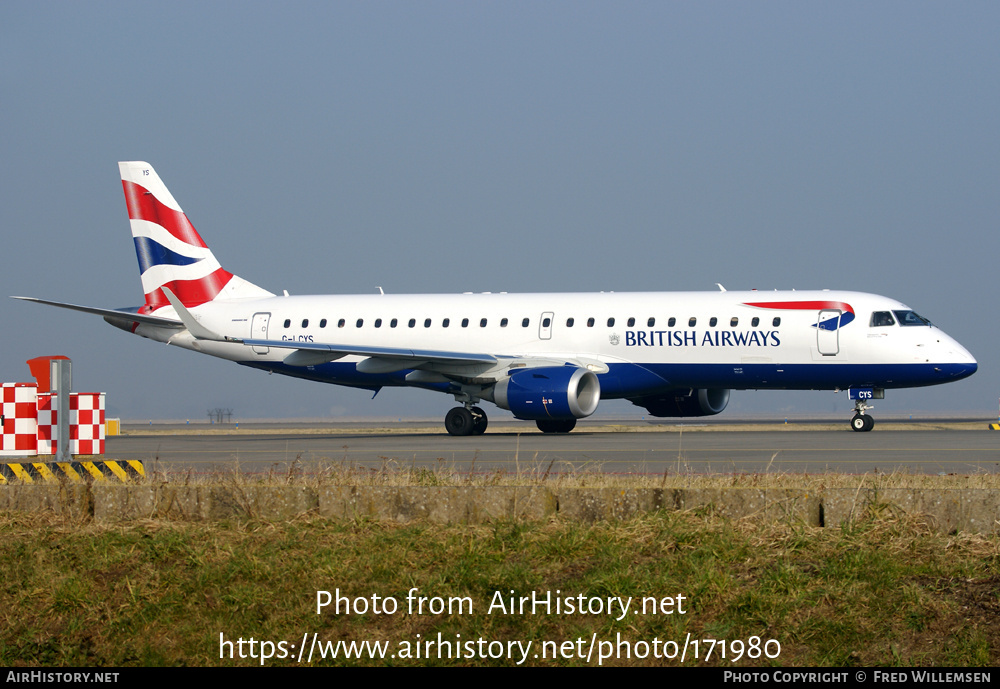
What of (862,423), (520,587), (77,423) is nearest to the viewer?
(520,587)

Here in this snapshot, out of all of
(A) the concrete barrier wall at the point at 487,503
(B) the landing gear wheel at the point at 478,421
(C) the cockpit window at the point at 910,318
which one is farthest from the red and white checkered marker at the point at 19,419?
(C) the cockpit window at the point at 910,318

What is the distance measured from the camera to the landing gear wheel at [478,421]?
29031mm

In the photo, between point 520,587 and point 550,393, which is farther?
point 550,393

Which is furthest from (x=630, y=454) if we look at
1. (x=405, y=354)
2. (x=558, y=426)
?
(x=558, y=426)

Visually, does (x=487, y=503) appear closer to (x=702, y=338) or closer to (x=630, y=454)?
(x=630, y=454)

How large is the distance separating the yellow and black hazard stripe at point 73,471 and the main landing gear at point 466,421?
16.8 meters

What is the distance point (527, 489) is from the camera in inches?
382

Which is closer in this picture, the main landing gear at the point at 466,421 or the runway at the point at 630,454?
the runway at the point at 630,454

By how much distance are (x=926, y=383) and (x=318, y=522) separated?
20295 mm

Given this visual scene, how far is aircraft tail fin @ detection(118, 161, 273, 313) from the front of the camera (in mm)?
34250

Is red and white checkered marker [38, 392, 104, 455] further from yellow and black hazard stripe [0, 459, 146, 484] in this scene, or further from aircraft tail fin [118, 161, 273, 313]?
aircraft tail fin [118, 161, 273, 313]

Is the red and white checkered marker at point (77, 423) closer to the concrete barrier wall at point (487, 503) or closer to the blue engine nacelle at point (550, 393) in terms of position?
the concrete barrier wall at point (487, 503)

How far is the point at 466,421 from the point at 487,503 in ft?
63.1

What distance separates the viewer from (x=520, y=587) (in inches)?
332
